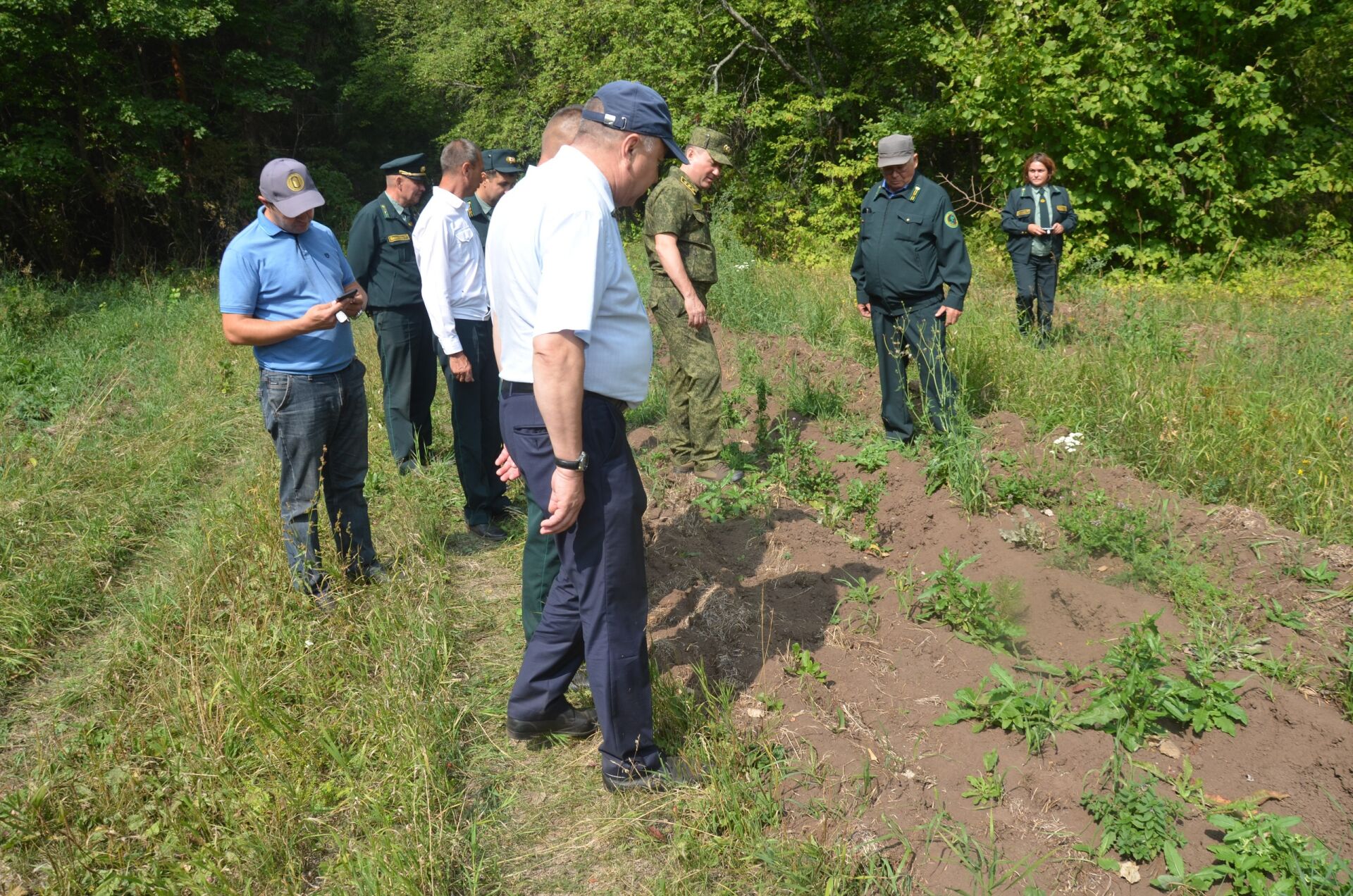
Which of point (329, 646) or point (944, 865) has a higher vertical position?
point (329, 646)

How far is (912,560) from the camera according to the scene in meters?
4.49

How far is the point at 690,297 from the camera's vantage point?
538cm

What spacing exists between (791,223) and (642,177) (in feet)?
44.8

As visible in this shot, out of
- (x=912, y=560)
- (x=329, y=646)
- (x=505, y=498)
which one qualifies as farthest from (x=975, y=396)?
(x=329, y=646)

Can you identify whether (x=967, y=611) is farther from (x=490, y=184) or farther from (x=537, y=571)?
(x=490, y=184)

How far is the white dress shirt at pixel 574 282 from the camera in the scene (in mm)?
2572

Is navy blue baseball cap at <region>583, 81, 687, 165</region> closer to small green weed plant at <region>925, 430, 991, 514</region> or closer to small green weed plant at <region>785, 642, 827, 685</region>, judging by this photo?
small green weed plant at <region>785, 642, 827, 685</region>

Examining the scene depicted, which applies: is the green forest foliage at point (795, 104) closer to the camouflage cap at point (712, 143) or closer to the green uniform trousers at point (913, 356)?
the green uniform trousers at point (913, 356)

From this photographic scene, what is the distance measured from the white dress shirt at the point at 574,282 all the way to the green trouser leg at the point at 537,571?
782mm

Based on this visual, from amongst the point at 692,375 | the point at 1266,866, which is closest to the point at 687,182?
the point at 692,375

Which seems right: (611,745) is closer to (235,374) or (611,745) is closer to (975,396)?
(975,396)

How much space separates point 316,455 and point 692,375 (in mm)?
2309

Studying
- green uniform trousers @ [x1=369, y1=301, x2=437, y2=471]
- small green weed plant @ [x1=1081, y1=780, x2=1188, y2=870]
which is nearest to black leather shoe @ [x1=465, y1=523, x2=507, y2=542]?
green uniform trousers @ [x1=369, y1=301, x2=437, y2=471]

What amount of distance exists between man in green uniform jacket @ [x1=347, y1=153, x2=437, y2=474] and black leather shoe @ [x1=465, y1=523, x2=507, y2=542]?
0.88 metres
